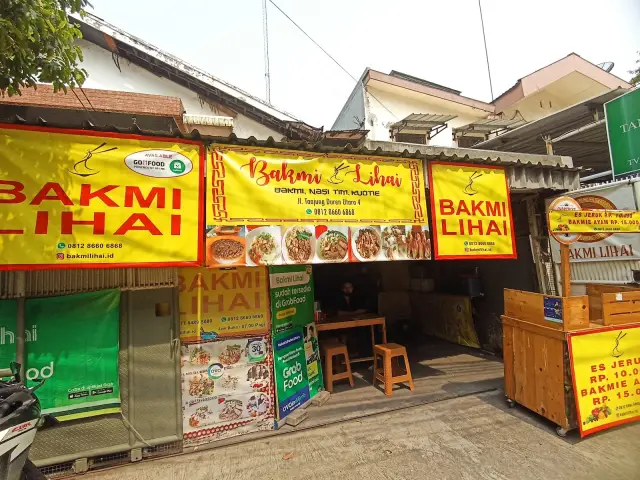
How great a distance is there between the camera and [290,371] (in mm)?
5266

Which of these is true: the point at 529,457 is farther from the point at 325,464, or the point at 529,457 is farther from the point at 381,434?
the point at 325,464

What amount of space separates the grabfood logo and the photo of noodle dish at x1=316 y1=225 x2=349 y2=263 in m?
1.97

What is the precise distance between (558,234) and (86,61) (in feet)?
43.4

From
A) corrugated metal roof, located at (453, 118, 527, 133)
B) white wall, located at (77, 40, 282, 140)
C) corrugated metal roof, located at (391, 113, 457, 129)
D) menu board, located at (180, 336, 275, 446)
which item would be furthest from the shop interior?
corrugated metal roof, located at (453, 118, 527, 133)

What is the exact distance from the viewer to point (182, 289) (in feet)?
14.9

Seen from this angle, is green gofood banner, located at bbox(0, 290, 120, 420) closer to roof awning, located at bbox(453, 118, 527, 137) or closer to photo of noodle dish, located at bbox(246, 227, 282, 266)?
photo of noodle dish, located at bbox(246, 227, 282, 266)

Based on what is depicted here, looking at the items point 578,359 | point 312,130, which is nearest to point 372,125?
point 312,130

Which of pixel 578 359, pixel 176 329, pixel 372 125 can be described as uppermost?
pixel 372 125

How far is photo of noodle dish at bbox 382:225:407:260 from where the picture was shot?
187 inches

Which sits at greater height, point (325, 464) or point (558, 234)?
point (558, 234)

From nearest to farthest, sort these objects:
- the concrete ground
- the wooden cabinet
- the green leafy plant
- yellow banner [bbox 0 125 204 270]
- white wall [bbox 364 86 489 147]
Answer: the green leafy plant
yellow banner [bbox 0 125 204 270]
the concrete ground
the wooden cabinet
white wall [bbox 364 86 489 147]

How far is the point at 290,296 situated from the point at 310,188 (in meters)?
2.08

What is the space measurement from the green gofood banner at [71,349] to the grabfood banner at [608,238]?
7437mm

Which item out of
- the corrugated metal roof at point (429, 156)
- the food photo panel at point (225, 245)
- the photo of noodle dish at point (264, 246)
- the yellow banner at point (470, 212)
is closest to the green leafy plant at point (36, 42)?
the corrugated metal roof at point (429, 156)
